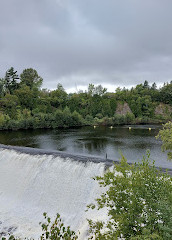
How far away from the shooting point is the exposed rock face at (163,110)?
49.7m

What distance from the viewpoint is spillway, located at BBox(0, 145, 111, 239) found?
10.0m

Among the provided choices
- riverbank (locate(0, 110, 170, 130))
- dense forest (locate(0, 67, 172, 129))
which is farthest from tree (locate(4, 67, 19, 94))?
riverbank (locate(0, 110, 170, 130))

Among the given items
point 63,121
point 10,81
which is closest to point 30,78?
point 10,81

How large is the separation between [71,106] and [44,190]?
117 ft

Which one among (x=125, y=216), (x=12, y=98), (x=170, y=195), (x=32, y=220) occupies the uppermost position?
(x=12, y=98)

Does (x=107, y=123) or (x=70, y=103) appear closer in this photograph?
(x=107, y=123)

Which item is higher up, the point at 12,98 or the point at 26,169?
the point at 12,98

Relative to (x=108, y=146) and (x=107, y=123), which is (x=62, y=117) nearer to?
(x=107, y=123)

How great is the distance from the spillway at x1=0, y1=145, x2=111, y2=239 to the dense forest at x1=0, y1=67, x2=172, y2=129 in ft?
75.3

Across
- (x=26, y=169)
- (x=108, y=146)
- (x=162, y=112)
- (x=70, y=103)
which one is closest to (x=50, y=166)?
(x=26, y=169)

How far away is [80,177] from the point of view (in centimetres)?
1195

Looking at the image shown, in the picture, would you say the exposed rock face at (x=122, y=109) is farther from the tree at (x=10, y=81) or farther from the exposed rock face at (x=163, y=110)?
the tree at (x=10, y=81)

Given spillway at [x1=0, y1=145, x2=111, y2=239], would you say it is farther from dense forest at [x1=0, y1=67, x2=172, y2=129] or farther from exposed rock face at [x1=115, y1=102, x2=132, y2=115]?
exposed rock face at [x1=115, y1=102, x2=132, y2=115]

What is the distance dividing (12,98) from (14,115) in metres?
4.60
